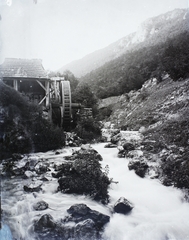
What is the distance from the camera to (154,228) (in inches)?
186

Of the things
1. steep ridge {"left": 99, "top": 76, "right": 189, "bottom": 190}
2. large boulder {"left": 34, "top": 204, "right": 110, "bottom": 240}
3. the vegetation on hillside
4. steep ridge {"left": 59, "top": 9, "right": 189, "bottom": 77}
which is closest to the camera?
large boulder {"left": 34, "top": 204, "right": 110, "bottom": 240}

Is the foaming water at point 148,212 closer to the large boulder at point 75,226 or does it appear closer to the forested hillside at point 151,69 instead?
the large boulder at point 75,226

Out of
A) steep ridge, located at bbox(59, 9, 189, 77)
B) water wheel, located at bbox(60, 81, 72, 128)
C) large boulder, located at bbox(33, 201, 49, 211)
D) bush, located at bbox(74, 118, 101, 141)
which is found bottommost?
large boulder, located at bbox(33, 201, 49, 211)

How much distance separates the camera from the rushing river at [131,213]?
4555 mm

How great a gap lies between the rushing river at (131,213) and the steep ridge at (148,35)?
20072 mm

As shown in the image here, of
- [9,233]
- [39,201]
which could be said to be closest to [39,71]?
[39,201]

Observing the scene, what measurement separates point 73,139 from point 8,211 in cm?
607

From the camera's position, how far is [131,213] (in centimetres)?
508

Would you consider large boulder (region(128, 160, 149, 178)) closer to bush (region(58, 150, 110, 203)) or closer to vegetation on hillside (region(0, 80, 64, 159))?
bush (region(58, 150, 110, 203))

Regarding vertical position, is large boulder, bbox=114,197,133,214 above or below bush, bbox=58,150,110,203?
below

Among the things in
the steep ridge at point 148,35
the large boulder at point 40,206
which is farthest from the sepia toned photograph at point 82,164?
the steep ridge at point 148,35

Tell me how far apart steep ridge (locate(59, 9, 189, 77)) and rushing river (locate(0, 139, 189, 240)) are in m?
20.1

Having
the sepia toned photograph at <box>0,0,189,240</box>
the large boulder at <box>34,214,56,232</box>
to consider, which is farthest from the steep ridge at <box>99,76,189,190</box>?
the large boulder at <box>34,214,56,232</box>

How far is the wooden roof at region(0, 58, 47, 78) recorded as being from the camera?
11016mm
